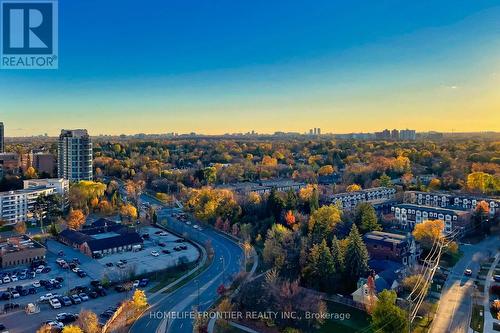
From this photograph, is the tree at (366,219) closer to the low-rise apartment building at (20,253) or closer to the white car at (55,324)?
the white car at (55,324)

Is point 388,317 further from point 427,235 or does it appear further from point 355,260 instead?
point 427,235

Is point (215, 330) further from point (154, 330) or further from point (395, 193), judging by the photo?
point (395, 193)

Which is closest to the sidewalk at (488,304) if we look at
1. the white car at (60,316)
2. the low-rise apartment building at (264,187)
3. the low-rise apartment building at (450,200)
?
the low-rise apartment building at (450,200)

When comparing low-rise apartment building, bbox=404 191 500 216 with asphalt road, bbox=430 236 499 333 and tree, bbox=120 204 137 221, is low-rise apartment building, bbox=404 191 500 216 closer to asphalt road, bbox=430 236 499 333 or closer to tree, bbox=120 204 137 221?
asphalt road, bbox=430 236 499 333

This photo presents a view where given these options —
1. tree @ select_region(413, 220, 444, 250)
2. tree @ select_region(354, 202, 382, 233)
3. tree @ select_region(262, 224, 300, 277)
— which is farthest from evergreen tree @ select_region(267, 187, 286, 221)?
tree @ select_region(413, 220, 444, 250)

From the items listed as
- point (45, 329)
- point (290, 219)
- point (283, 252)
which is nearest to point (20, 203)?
point (290, 219)

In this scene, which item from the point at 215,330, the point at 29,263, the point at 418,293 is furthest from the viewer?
the point at 29,263

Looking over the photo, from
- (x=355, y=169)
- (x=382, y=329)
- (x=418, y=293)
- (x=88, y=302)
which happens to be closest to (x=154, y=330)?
(x=88, y=302)
